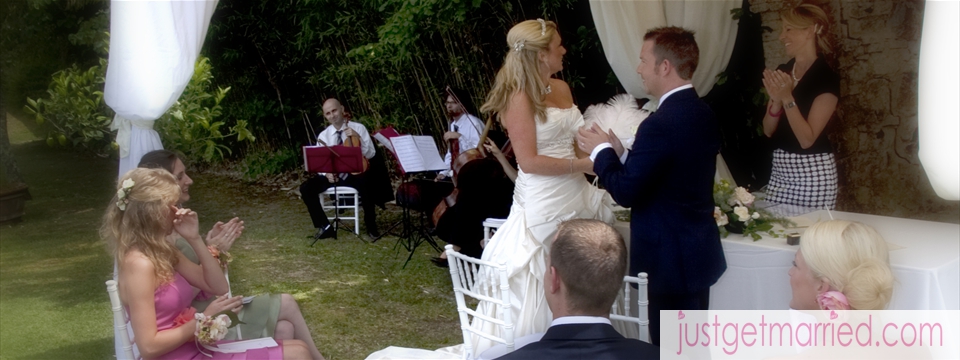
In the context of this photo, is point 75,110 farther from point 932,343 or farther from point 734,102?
point 932,343

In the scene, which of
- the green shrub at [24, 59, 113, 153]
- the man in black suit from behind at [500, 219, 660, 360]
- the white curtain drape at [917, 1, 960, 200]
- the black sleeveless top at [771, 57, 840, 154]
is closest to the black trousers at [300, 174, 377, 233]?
the green shrub at [24, 59, 113, 153]

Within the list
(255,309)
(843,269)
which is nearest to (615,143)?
(843,269)

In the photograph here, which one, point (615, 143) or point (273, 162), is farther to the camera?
point (273, 162)

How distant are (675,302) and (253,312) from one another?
1.53 metres

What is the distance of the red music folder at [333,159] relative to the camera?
20.4 feet

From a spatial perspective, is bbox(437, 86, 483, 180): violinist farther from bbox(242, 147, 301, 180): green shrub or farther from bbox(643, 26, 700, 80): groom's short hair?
bbox(242, 147, 301, 180): green shrub

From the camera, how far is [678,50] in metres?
2.32

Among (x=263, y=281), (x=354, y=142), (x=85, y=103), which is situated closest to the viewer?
(x=85, y=103)

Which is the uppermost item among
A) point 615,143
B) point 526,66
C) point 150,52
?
point 150,52

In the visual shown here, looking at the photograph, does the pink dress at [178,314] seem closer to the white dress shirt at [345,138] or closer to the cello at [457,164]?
the cello at [457,164]

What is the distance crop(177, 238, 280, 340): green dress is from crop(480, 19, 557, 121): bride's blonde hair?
1.17 metres

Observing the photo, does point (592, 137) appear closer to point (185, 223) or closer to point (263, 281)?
point (185, 223)

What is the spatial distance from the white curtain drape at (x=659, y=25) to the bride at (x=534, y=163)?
59.6 inches

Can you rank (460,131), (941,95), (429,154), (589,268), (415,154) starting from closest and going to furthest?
(589,268) < (941,95) < (415,154) < (429,154) < (460,131)
